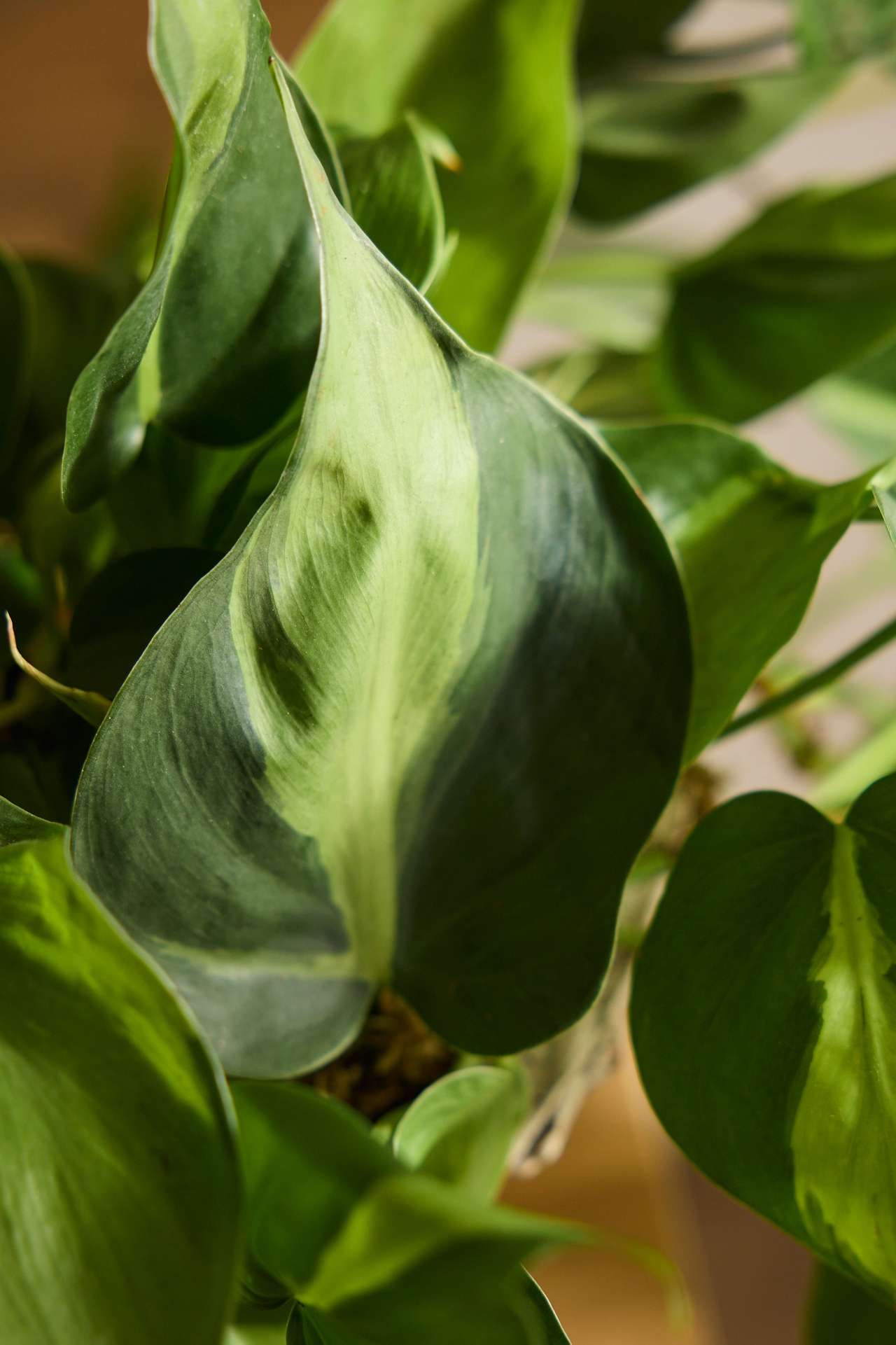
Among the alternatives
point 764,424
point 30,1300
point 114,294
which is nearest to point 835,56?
point 764,424

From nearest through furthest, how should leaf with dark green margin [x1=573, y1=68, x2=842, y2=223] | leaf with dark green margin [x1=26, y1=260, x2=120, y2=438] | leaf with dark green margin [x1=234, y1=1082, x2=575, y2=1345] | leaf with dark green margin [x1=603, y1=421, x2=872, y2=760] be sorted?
leaf with dark green margin [x1=234, y1=1082, x2=575, y2=1345] < leaf with dark green margin [x1=603, y1=421, x2=872, y2=760] < leaf with dark green margin [x1=26, y1=260, x2=120, y2=438] < leaf with dark green margin [x1=573, y1=68, x2=842, y2=223]

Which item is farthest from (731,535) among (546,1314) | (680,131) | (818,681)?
(680,131)

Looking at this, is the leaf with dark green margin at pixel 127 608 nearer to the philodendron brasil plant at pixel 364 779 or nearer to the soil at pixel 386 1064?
the philodendron brasil plant at pixel 364 779

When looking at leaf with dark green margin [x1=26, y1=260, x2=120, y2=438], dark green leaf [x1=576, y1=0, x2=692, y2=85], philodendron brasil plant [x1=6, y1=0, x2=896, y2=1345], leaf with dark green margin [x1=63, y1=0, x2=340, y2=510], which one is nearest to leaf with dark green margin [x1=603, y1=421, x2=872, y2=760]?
philodendron brasil plant [x1=6, y1=0, x2=896, y2=1345]

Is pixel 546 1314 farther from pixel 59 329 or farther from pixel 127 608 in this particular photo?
pixel 59 329

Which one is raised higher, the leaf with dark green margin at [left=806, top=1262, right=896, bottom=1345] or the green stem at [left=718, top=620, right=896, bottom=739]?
the green stem at [left=718, top=620, right=896, bottom=739]

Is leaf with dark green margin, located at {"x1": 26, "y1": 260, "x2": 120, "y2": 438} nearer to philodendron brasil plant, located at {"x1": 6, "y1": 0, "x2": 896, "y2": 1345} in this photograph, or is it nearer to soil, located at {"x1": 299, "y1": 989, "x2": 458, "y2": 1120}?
philodendron brasil plant, located at {"x1": 6, "y1": 0, "x2": 896, "y2": 1345}
